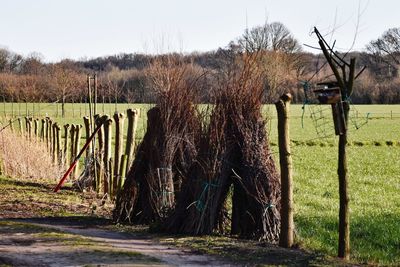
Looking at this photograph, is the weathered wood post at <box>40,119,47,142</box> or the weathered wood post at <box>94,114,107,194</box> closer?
the weathered wood post at <box>94,114,107,194</box>

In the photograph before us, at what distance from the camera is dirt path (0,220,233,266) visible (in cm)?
659

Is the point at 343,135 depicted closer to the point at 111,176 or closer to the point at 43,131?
the point at 111,176

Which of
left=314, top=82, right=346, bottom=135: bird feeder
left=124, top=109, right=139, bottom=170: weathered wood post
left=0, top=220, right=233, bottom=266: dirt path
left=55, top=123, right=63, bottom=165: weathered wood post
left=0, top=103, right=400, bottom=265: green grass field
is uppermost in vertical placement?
left=314, top=82, right=346, bottom=135: bird feeder

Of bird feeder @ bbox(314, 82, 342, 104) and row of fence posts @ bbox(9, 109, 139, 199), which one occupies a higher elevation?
bird feeder @ bbox(314, 82, 342, 104)

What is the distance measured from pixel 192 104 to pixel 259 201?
6.64 feet

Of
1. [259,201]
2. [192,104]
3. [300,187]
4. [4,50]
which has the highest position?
[4,50]

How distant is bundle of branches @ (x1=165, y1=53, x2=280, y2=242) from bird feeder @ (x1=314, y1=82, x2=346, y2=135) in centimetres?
137

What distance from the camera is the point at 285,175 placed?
7195 millimetres

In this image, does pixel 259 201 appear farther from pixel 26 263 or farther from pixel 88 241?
pixel 26 263

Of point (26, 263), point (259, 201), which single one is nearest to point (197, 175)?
point (259, 201)

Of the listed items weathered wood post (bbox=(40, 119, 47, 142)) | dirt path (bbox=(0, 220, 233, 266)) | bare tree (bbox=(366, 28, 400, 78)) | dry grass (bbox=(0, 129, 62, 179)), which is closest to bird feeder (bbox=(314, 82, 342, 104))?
dirt path (bbox=(0, 220, 233, 266))

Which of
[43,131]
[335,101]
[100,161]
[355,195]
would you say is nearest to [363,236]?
[335,101]

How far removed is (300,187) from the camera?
16453 millimetres

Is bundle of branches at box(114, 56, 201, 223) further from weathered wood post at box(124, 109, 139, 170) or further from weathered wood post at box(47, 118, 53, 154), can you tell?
weathered wood post at box(47, 118, 53, 154)
